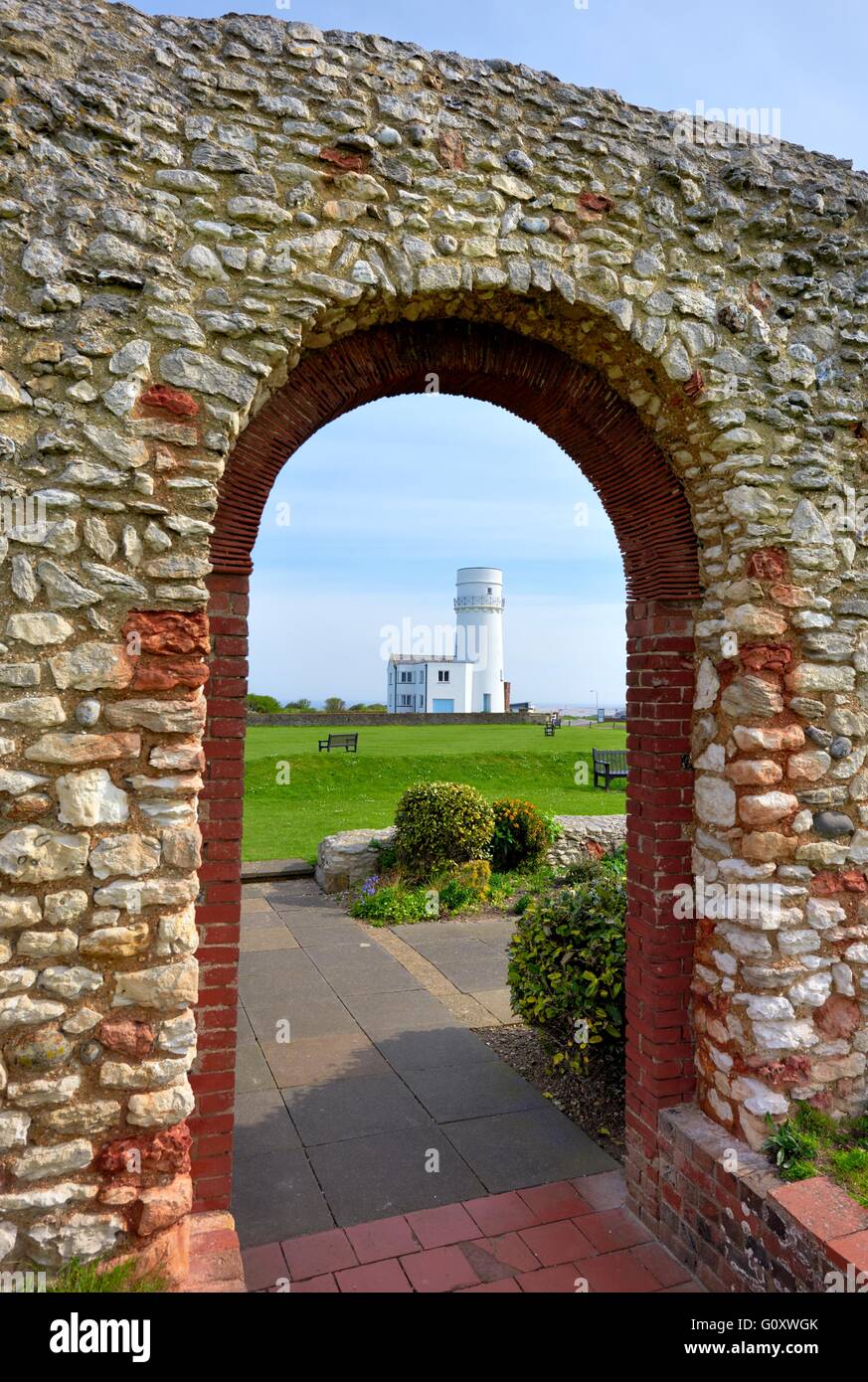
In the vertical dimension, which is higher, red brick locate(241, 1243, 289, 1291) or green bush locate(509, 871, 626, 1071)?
green bush locate(509, 871, 626, 1071)

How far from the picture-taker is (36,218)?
8.71 ft

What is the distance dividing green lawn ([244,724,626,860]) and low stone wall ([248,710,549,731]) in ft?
16.2

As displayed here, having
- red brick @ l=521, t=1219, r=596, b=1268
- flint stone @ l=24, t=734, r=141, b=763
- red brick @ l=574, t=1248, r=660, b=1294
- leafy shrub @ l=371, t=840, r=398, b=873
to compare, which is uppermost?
flint stone @ l=24, t=734, r=141, b=763

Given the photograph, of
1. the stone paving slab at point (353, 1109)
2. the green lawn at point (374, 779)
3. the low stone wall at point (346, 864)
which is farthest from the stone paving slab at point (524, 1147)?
the green lawn at point (374, 779)

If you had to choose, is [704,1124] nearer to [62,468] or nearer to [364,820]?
[62,468]

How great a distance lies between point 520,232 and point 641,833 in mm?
2600

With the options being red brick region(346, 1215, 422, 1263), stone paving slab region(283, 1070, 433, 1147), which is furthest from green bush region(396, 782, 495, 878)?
red brick region(346, 1215, 422, 1263)

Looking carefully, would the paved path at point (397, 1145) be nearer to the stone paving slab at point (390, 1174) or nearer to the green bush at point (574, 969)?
the stone paving slab at point (390, 1174)

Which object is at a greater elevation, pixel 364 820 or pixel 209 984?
pixel 209 984

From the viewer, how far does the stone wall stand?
8.45ft

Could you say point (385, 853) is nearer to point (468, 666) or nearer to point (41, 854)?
point (41, 854)

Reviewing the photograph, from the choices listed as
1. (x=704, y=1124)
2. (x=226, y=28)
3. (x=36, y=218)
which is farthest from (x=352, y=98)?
(x=704, y=1124)

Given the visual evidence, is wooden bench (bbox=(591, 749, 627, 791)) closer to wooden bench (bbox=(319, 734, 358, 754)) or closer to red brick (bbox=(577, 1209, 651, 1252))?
wooden bench (bbox=(319, 734, 358, 754))

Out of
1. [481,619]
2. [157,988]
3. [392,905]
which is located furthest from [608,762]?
[481,619]
